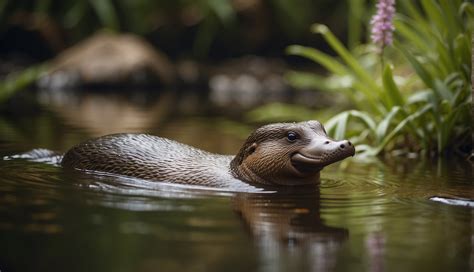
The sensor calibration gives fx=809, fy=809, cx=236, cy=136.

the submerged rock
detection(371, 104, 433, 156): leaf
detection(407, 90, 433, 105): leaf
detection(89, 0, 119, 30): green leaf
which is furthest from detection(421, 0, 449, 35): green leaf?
detection(89, 0, 119, 30): green leaf

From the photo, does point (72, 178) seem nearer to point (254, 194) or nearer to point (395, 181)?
point (254, 194)

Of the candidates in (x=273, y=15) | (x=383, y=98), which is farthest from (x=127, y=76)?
(x=383, y=98)

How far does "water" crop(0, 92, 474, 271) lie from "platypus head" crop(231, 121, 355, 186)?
142 mm

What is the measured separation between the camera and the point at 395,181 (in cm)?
456

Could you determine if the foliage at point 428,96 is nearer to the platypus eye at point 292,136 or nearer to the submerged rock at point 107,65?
the platypus eye at point 292,136

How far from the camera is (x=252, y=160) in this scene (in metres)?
4.26

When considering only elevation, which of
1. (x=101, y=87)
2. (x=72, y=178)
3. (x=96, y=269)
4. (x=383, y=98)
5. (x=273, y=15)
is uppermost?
(x=273, y=15)

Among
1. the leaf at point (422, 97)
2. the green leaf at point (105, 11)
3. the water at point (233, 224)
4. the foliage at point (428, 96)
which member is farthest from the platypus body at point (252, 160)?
the green leaf at point (105, 11)

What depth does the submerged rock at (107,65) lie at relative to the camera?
1360 centimetres

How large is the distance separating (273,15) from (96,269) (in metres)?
13.8

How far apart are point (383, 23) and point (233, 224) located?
2.71 metres

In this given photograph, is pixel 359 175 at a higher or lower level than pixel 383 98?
lower

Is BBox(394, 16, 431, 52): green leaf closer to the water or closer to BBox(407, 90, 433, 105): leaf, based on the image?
BBox(407, 90, 433, 105): leaf

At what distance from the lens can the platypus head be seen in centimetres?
411
